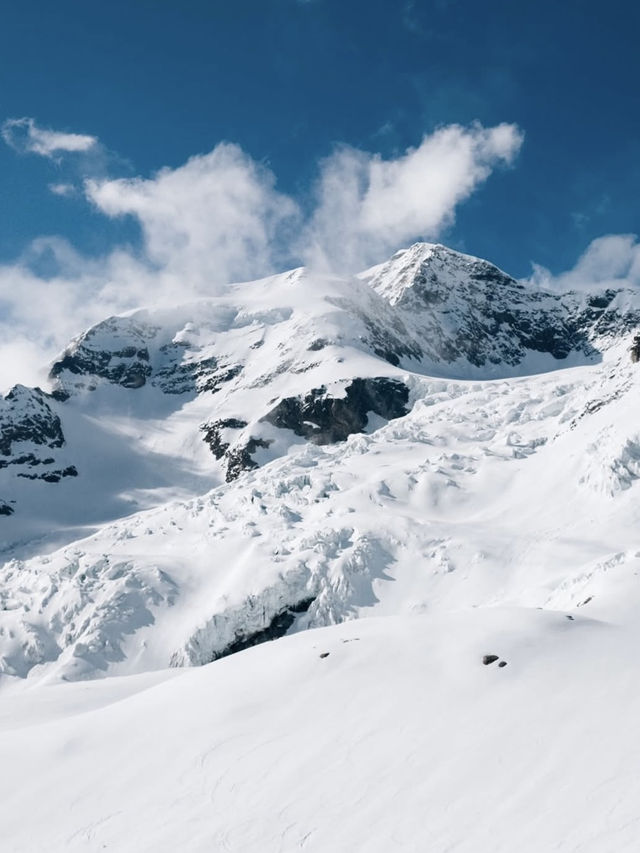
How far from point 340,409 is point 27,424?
5932 centimetres

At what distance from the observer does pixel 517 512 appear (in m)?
62.5

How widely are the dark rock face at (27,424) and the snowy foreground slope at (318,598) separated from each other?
1.90ft

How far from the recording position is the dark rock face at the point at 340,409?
127062 millimetres

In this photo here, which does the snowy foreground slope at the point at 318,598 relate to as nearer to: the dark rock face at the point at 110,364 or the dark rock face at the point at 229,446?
the dark rock face at the point at 229,446

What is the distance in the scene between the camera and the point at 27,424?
139m

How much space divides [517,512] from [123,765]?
162 ft

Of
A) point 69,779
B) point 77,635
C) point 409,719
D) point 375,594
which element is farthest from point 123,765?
point 77,635

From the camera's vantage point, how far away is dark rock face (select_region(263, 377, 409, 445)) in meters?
127

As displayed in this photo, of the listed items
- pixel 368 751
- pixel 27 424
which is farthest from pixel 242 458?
pixel 368 751

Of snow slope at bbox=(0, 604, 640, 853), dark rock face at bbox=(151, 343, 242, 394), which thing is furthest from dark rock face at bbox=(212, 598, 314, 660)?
dark rock face at bbox=(151, 343, 242, 394)

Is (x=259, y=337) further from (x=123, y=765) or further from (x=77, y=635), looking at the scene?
(x=123, y=765)

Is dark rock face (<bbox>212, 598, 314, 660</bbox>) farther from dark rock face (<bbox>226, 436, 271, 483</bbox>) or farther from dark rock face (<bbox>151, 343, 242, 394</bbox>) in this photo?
dark rock face (<bbox>151, 343, 242, 394</bbox>)

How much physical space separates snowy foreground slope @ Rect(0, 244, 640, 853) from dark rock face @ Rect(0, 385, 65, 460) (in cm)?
58

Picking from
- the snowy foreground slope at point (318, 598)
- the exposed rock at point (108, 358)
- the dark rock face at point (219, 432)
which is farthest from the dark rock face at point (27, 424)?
the dark rock face at point (219, 432)
